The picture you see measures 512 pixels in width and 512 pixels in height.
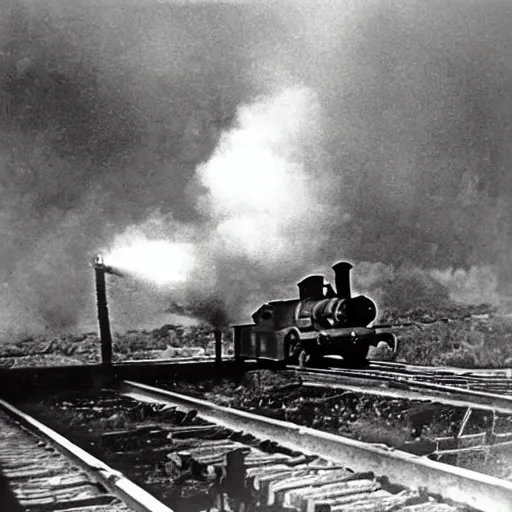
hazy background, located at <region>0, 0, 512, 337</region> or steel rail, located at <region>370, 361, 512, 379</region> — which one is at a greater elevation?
hazy background, located at <region>0, 0, 512, 337</region>

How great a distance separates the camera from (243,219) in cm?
365

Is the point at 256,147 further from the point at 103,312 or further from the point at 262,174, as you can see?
the point at 103,312

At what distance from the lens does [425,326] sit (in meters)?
4.57

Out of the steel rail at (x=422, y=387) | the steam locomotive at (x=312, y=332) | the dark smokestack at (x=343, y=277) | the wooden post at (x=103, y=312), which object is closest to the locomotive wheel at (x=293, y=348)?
the steam locomotive at (x=312, y=332)

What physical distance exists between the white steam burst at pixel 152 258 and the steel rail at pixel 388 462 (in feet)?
2.97

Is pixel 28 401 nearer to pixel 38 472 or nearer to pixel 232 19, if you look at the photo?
pixel 38 472

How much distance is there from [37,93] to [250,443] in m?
2.14

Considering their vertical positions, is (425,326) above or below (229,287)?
below

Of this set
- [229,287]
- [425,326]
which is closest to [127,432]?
[229,287]

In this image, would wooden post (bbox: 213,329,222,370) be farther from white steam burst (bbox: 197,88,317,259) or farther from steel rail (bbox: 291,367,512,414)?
white steam burst (bbox: 197,88,317,259)

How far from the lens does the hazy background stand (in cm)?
313

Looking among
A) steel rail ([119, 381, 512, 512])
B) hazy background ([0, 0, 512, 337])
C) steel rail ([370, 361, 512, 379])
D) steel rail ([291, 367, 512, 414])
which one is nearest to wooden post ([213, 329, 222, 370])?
steel rail ([291, 367, 512, 414])

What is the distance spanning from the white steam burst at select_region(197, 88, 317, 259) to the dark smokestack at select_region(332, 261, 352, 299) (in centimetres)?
43

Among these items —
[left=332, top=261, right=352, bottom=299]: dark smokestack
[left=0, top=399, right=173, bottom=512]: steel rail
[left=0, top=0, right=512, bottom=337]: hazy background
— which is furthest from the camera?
[left=332, top=261, right=352, bottom=299]: dark smokestack
